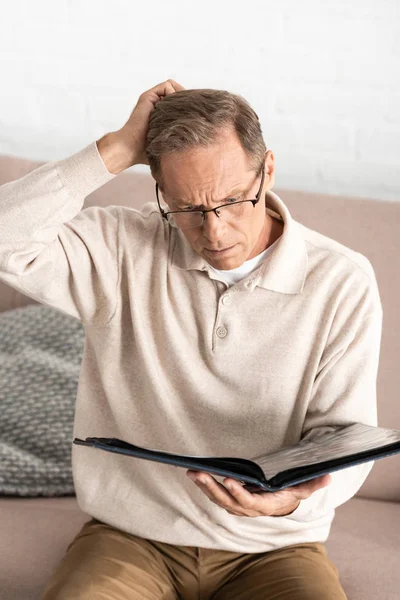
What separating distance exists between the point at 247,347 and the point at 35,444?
65 cm

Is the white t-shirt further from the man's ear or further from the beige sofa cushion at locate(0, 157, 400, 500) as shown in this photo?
the beige sofa cushion at locate(0, 157, 400, 500)

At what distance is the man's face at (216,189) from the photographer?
139cm

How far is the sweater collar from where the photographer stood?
5.02ft

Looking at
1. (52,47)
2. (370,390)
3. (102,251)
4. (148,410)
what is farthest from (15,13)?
(370,390)

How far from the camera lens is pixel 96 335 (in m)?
1.62

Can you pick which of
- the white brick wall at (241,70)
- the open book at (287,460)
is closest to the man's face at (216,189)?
the open book at (287,460)

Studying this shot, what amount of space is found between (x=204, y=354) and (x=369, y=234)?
0.70m

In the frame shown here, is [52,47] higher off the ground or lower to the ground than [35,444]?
higher

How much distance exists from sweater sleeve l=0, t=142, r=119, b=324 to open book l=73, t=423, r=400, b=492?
326 millimetres

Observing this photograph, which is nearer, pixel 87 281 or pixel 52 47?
pixel 87 281

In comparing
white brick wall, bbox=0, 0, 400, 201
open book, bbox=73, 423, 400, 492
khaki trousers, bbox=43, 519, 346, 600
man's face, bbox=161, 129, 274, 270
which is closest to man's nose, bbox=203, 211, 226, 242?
man's face, bbox=161, 129, 274, 270

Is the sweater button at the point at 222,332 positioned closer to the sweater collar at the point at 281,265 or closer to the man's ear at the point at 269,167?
the sweater collar at the point at 281,265

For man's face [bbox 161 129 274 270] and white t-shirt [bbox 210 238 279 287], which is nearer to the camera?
man's face [bbox 161 129 274 270]

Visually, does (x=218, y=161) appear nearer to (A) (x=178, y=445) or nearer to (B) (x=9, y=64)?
(A) (x=178, y=445)
